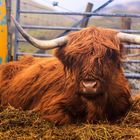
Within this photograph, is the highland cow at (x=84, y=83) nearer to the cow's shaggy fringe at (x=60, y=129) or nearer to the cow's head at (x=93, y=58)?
the cow's head at (x=93, y=58)

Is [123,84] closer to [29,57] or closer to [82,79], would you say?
[82,79]

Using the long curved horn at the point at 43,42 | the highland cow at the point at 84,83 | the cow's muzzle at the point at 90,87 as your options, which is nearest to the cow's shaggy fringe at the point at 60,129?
the highland cow at the point at 84,83

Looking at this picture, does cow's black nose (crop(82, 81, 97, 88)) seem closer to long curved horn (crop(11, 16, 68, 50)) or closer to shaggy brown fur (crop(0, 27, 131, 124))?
shaggy brown fur (crop(0, 27, 131, 124))

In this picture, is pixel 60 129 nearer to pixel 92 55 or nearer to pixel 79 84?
pixel 79 84

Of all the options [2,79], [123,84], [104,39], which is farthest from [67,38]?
[2,79]

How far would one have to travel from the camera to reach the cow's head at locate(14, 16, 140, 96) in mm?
4402

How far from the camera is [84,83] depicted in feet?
14.3

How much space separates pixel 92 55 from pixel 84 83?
0.36 m

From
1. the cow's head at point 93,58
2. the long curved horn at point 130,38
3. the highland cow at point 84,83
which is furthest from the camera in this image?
the long curved horn at point 130,38

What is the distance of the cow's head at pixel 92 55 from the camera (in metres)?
4.40

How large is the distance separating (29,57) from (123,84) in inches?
81.5

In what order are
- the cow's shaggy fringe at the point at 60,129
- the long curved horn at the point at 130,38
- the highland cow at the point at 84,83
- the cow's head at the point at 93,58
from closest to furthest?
the cow's shaggy fringe at the point at 60,129 → the cow's head at the point at 93,58 → the highland cow at the point at 84,83 → the long curved horn at the point at 130,38

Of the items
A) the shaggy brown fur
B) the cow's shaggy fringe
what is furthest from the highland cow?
the cow's shaggy fringe

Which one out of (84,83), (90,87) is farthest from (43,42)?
(90,87)
